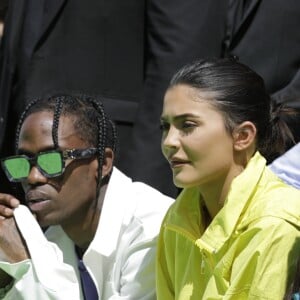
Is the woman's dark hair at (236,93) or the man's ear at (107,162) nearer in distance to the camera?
the woman's dark hair at (236,93)

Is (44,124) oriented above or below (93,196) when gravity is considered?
above

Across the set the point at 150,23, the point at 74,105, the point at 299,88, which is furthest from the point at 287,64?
the point at 74,105

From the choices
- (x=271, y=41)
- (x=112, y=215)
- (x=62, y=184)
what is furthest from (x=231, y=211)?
(x=271, y=41)

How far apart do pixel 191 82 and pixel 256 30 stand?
100 centimetres

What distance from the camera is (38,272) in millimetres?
3416

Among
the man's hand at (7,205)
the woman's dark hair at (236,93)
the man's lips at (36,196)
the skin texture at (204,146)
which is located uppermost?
the woman's dark hair at (236,93)

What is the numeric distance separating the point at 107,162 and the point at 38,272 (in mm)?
472

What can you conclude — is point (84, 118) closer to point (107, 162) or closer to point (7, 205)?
point (107, 162)

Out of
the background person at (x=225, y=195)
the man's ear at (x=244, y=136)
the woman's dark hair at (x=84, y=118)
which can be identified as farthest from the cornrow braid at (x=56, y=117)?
the man's ear at (x=244, y=136)

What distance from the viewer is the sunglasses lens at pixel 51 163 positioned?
3.49 metres

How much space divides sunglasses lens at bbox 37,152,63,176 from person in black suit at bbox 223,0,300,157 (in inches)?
37.5

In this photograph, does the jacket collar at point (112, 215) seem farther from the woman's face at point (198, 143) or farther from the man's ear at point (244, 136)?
the man's ear at point (244, 136)

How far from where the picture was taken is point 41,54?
4379 millimetres

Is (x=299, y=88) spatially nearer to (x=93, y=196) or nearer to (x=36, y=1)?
(x=93, y=196)
